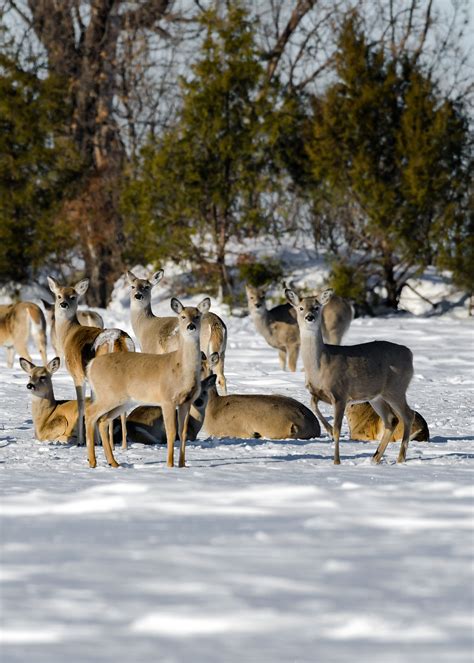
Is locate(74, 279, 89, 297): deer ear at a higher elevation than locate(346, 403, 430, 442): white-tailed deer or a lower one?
higher

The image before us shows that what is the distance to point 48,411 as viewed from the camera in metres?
10.1

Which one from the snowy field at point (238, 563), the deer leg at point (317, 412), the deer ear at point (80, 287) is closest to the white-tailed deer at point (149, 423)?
the deer leg at point (317, 412)

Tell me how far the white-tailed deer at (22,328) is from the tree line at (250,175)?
8.82 metres

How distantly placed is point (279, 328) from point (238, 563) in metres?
12.2

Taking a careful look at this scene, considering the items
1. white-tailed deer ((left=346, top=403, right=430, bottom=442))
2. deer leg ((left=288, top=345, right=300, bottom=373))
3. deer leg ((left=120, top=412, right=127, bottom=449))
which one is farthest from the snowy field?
deer leg ((left=288, top=345, right=300, bottom=373))

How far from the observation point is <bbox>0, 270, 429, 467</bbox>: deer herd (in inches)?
313

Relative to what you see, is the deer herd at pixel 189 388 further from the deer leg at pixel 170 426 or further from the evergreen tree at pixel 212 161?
the evergreen tree at pixel 212 161

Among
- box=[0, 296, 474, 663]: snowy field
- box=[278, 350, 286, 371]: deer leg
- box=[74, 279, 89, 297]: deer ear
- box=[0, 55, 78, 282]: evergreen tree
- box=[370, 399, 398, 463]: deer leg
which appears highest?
box=[0, 55, 78, 282]: evergreen tree

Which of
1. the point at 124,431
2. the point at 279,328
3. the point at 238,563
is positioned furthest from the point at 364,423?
the point at 279,328

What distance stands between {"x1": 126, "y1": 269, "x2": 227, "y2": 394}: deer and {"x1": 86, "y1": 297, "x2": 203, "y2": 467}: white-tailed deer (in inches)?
147

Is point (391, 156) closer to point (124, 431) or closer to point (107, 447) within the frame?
point (124, 431)

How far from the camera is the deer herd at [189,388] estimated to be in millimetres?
7938

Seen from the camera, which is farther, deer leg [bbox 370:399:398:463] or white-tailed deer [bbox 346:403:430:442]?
white-tailed deer [bbox 346:403:430:442]

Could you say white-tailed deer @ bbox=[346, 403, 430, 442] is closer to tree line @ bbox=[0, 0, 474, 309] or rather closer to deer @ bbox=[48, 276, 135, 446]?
deer @ bbox=[48, 276, 135, 446]
